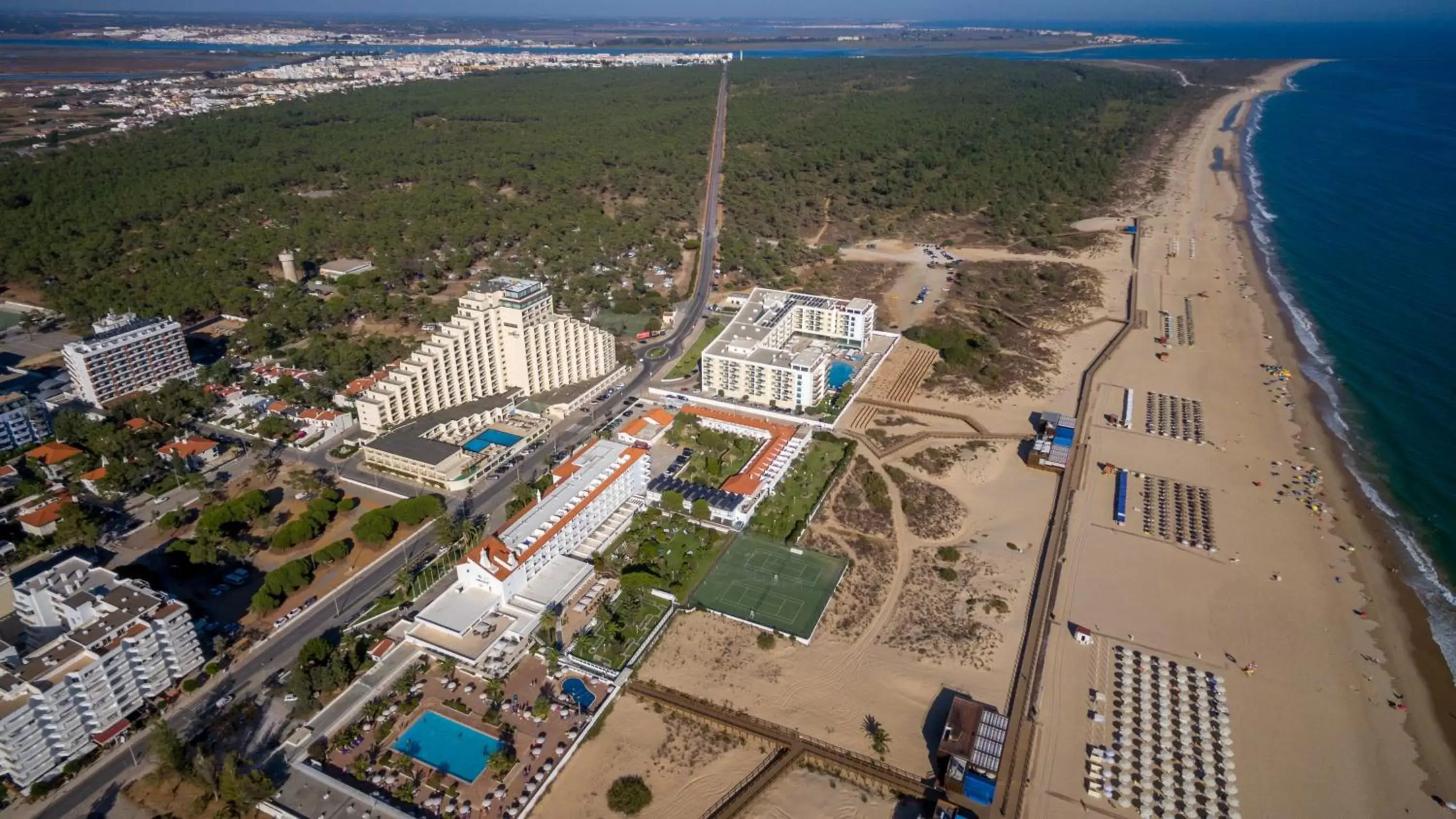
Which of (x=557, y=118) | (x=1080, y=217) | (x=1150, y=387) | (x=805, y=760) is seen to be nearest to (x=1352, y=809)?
(x=805, y=760)

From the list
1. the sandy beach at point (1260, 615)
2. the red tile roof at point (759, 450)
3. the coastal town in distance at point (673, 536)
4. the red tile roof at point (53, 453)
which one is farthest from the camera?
the red tile roof at point (53, 453)

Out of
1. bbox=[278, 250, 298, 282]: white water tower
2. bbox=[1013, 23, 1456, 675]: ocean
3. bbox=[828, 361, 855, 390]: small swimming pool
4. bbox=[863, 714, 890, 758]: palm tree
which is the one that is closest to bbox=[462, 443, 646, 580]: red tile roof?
bbox=[863, 714, 890, 758]: palm tree

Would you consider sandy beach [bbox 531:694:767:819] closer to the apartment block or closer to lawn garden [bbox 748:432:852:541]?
lawn garden [bbox 748:432:852:541]

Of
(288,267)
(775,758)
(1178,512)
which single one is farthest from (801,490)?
(288,267)

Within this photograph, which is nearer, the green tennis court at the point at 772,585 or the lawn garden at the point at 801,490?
the green tennis court at the point at 772,585

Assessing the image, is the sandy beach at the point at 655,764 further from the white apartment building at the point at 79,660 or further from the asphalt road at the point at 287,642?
the white apartment building at the point at 79,660

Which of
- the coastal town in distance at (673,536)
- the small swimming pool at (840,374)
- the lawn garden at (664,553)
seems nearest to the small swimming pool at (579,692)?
the coastal town in distance at (673,536)

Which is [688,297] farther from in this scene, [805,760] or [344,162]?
[344,162]
